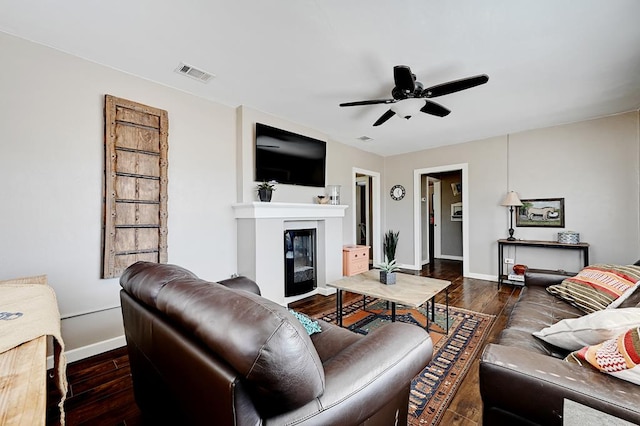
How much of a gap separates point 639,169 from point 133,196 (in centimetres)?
607

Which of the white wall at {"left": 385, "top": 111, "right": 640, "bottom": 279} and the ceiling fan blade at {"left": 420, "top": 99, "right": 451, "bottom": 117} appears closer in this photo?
the ceiling fan blade at {"left": 420, "top": 99, "right": 451, "bottom": 117}

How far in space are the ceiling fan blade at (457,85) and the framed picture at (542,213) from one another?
317 centimetres

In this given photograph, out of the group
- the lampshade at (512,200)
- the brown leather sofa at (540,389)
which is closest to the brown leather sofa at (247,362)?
the brown leather sofa at (540,389)

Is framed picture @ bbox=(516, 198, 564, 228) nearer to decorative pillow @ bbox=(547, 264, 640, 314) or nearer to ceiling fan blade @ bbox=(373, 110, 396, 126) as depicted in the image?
decorative pillow @ bbox=(547, 264, 640, 314)

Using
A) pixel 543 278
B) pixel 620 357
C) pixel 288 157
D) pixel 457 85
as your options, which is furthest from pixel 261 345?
pixel 288 157

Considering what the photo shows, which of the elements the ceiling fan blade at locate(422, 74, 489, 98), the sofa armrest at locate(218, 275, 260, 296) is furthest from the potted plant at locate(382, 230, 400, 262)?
the sofa armrest at locate(218, 275, 260, 296)

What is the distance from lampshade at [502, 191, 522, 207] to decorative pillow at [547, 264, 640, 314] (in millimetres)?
2248

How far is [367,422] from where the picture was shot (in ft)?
3.31

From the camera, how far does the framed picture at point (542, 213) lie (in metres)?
4.14

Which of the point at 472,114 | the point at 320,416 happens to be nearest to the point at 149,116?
the point at 320,416

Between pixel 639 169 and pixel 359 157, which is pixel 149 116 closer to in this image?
pixel 359 157

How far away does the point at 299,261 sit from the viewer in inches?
158

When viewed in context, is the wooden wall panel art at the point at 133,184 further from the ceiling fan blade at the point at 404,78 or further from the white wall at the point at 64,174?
the ceiling fan blade at the point at 404,78

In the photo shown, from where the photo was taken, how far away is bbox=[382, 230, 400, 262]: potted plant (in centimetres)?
549
